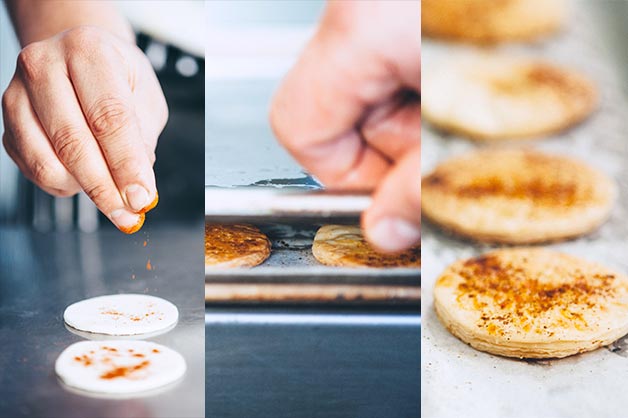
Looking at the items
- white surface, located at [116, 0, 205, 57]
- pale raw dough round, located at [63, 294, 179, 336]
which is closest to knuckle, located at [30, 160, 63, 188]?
pale raw dough round, located at [63, 294, 179, 336]

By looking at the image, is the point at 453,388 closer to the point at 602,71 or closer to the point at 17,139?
the point at 602,71

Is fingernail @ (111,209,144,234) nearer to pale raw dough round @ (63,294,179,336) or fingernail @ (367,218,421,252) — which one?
pale raw dough round @ (63,294,179,336)

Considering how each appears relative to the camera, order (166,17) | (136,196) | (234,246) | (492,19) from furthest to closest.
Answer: (166,17)
(492,19)
(136,196)
(234,246)

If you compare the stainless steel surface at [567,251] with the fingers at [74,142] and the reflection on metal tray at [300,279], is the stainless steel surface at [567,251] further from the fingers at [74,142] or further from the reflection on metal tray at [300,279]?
the fingers at [74,142]

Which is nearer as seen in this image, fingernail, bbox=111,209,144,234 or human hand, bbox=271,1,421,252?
human hand, bbox=271,1,421,252

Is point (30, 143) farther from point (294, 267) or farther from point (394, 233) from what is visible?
point (394, 233)

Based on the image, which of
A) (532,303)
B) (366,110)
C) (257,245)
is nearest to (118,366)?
(257,245)
